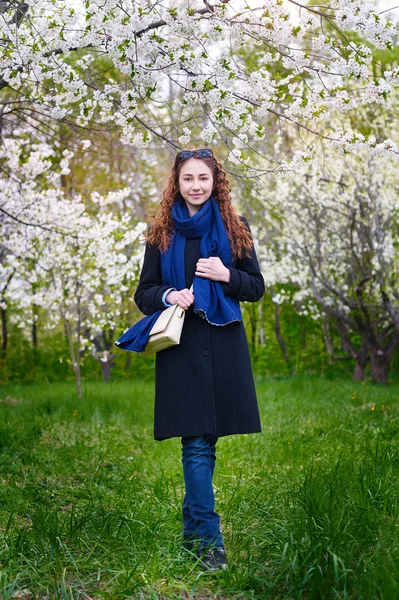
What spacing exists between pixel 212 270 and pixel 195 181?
1.51ft

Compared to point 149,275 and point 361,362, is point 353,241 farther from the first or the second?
point 149,275

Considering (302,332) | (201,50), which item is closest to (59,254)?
(201,50)

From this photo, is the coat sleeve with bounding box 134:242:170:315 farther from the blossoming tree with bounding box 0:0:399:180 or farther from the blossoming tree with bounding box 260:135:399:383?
the blossoming tree with bounding box 260:135:399:383

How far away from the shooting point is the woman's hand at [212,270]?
3.25 m

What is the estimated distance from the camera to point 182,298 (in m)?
3.20

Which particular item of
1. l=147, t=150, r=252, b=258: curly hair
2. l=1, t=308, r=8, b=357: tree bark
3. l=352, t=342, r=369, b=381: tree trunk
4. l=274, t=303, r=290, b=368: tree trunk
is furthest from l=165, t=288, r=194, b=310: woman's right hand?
l=274, t=303, r=290, b=368: tree trunk

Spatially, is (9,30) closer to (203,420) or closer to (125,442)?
(203,420)

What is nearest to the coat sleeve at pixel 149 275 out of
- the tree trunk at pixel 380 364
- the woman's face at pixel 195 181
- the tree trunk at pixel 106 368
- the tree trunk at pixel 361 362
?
the woman's face at pixel 195 181

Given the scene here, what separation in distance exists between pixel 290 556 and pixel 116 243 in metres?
7.97

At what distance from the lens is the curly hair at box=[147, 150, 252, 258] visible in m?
3.45

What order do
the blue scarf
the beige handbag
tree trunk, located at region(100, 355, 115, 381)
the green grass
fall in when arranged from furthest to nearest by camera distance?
tree trunk, located at region(100, 355, 115, 381), the blue scarf, the beige handbag, the green grass

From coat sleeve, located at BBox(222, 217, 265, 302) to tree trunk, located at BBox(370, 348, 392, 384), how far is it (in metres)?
9.44

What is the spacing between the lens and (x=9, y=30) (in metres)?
4.12

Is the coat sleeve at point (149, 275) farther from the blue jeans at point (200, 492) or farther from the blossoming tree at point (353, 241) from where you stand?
the blossoming tree at point (353, 241)
